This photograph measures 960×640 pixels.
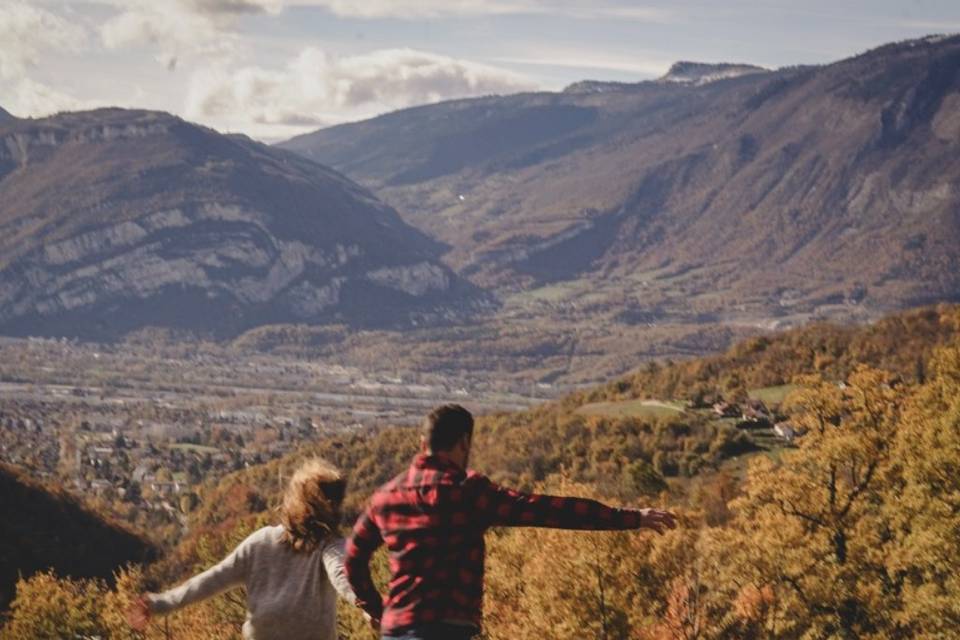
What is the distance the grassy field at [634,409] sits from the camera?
5866 inches

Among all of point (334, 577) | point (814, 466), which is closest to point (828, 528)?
point (814, 466)

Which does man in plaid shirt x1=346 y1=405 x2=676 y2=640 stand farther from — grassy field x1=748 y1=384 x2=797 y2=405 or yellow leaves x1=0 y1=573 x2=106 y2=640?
grassy field x1=748 y1=384 x2=797 y2=405

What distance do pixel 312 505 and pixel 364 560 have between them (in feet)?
2.30

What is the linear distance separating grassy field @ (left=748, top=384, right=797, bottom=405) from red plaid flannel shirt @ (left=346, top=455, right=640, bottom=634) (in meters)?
134

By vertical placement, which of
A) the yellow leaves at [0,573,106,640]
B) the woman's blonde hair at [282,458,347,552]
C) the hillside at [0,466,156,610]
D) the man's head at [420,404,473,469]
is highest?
the hillside at [0,466,156,610]

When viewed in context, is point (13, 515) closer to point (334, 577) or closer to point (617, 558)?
point (617, 558)

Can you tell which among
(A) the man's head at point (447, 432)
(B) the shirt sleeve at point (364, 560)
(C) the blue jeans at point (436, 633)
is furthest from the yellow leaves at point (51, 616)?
(A) the man's head at point (447, 432)

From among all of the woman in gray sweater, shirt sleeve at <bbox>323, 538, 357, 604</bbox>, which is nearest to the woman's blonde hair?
the woman in gray sweater

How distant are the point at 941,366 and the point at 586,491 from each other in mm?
14442

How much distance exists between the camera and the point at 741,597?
36562 mm

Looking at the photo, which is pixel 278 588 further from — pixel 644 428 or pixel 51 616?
pixel 644 428

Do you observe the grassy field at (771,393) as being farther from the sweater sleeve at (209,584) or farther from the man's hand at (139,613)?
the man's hand at (139,613)

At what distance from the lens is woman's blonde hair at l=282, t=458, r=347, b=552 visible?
413 inches

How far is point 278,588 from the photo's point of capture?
35.8 ft
